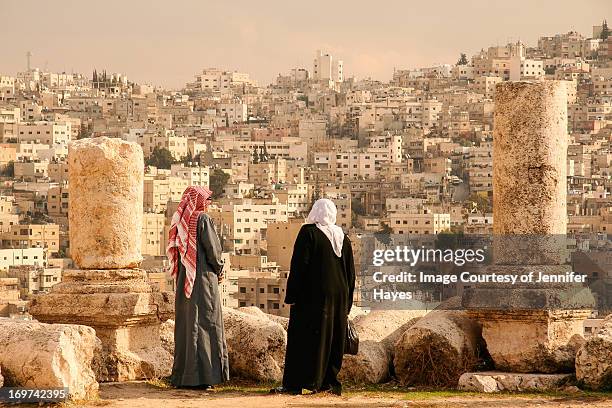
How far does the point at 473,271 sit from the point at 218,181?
88579 millimetres

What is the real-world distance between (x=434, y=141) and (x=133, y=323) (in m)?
101

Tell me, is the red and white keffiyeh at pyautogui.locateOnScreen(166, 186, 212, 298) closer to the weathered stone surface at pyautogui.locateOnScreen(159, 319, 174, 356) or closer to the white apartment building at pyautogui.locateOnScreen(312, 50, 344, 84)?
the weathered stone surface at pyautogui.locateOnScreen(159, 319, 174, 356)

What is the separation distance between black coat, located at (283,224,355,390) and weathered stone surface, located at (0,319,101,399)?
1.35 m

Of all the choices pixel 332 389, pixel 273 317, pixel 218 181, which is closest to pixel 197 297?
pixel 332 389

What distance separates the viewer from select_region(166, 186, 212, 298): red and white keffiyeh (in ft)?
40.0

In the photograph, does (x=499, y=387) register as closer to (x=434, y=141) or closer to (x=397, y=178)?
(x=397, y=178)

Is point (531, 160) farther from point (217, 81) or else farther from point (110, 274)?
point (217, 81)

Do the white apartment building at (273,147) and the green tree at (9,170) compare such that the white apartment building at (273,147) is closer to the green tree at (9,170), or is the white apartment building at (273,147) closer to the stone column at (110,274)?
the green tree at (9,170)

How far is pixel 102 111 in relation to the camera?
128 meters

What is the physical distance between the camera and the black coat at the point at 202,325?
1198 centimetres

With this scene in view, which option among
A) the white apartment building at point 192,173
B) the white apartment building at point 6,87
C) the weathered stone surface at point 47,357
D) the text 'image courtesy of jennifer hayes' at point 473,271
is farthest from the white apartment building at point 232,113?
the weathered stone surface at point 47,357

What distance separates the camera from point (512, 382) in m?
12.1

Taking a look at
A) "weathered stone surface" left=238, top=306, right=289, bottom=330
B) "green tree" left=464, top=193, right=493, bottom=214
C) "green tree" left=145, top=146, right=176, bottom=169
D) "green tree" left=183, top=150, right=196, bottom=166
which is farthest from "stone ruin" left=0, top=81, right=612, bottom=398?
"green tree" left=183, top=150, right=196, bottom=166

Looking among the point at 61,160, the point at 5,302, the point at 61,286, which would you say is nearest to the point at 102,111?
the point at 61,160
